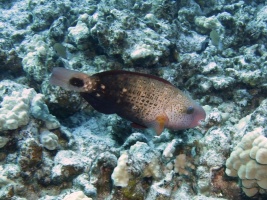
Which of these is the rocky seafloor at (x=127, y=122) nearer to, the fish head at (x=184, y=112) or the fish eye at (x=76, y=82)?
the fish head at (x=184, y=112)

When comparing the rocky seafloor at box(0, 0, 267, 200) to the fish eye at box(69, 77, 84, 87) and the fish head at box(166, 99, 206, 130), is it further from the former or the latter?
the fish eye at box(69, 77, 84, 87)

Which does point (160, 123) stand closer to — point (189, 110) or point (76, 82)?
point (189, 110)

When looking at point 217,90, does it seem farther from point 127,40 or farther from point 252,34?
point 252,34

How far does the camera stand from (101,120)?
496 centimetres

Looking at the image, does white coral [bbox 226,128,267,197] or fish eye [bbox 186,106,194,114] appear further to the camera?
fish eye [bbox 186,106,194,114]

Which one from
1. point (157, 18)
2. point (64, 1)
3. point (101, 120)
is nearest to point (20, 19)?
point (64, 1)

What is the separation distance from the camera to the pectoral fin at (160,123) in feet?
10.1

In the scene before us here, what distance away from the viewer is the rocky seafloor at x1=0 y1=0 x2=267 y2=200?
3.26 meters

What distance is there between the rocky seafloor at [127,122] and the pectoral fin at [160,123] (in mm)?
537

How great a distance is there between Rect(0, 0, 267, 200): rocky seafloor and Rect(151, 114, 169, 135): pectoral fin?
0.54 m

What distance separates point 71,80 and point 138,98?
29.6 inches

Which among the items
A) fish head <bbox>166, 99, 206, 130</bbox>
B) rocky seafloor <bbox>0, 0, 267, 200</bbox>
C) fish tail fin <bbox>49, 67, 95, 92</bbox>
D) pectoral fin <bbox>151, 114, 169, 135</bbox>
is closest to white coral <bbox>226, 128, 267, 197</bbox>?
rocky seafloor <bbox>0, 0, 267, 200</bbox>

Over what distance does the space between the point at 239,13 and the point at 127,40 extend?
3.65 metres

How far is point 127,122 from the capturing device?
4711 mm
